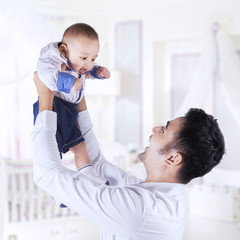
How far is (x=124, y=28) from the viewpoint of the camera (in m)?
5.27

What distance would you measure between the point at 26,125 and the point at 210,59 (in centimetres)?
241

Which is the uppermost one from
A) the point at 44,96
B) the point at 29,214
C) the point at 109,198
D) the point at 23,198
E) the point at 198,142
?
the point at 44,96

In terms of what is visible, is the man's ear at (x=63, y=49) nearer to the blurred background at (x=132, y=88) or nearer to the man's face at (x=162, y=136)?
the man's face at (x=162, y=136)

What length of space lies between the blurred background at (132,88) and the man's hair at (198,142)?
219 cm

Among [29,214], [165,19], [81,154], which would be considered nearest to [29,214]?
[29,214]

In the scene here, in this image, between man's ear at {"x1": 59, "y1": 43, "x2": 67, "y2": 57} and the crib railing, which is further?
the crib railing

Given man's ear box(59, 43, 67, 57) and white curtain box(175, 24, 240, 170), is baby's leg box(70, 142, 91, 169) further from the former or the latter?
white curtain box(175, 24, 240, 170)

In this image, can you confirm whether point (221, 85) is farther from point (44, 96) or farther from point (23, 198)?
point (44, 96)

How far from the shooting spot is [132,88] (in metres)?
5.23

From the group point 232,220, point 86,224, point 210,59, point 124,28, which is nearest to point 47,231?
point 86,224

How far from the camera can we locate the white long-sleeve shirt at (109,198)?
1093 mm

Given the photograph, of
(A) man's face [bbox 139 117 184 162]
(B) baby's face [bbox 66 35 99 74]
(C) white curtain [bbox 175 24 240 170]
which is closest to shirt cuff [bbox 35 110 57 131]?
(B) baby's face [bbox 66 35 99 74]

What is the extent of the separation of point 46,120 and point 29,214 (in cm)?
242

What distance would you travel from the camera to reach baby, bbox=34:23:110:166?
115 centimetres
